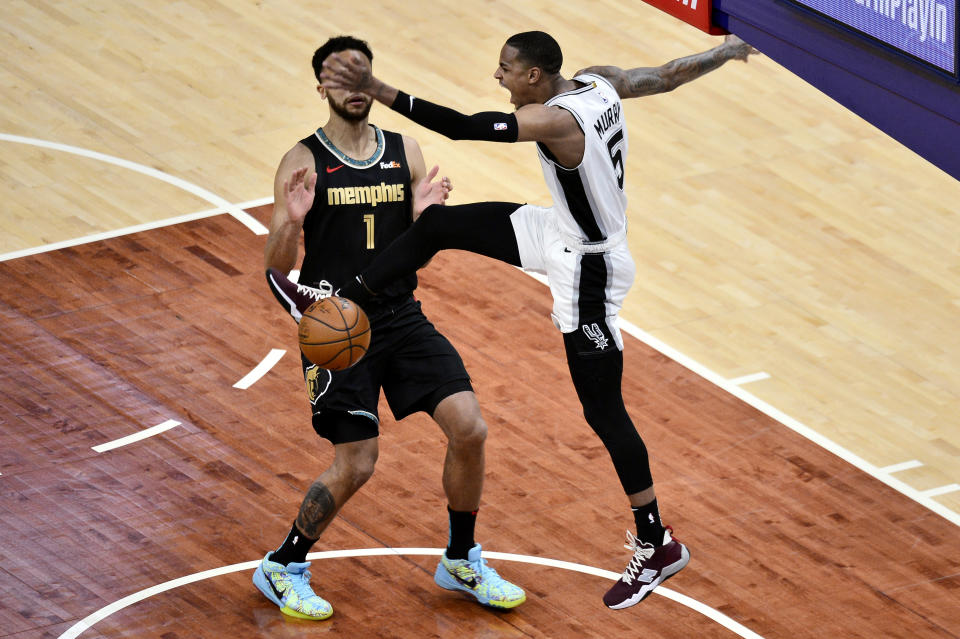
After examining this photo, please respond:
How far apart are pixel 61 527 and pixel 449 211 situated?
3.25 m

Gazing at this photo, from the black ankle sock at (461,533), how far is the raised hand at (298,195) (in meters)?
1.89

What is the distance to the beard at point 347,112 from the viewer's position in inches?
349

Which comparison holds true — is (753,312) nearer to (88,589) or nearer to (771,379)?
(771,379)

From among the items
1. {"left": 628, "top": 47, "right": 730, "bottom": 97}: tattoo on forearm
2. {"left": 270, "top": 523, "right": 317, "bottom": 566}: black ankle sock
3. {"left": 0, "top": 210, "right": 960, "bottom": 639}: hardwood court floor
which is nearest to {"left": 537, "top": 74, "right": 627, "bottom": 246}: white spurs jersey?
{"left": 628, "top": 47, "right": 730, "bottom": 97}: tattoo on forearm

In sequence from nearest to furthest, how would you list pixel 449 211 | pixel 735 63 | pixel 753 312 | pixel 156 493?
pixel 449 211 < pixel 156 493 < pixel 753 312 < pixel 735 63

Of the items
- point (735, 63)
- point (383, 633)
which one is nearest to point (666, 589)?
point (383, 633)

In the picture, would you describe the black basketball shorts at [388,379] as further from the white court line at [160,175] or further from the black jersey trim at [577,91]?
the white court line at [160,175]

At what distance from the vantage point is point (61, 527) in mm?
9922

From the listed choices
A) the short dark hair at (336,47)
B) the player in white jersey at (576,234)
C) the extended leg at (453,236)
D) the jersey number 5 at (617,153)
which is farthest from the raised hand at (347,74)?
the jersey number 5 at (617,153)

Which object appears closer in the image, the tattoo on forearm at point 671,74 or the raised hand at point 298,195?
the raised hand at point 298,195

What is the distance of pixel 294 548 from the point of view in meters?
9.14

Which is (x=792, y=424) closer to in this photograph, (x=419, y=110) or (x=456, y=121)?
(x=456, y=121)

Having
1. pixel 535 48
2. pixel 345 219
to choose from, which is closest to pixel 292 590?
pixel 345 219

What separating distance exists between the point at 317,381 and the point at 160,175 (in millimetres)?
6068
